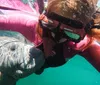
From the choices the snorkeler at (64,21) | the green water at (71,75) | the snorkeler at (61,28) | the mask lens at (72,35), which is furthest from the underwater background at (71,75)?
the mask lens at (72,35)

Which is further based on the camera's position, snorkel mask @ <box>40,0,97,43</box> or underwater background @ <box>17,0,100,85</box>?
underwater background @ <box>17,0,100,85</box>

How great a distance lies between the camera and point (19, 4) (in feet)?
6.51

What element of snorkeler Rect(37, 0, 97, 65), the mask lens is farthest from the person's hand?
the mask lens

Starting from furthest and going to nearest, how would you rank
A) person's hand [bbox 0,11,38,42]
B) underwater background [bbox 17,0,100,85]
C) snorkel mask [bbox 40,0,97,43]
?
underwater background [bbox 17,0,100,85] → person's hand [bbox 0,11,38,42] → snorkel mask [bbox 40,0,97,43]

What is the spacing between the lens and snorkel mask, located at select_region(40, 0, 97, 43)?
125 centimetres

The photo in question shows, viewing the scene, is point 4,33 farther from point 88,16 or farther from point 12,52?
point 88,16

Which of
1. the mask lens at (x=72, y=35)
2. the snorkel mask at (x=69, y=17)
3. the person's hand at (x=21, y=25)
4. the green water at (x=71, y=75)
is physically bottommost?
the green water at (x=71, y=75)

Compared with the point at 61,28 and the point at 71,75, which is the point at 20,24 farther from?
the point at 71,75

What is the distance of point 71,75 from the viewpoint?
5.89ft

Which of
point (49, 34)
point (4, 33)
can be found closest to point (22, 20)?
point (4, 33)

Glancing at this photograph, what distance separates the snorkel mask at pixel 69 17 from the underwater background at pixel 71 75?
1.36ft

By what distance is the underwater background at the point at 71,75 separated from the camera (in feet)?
5.55

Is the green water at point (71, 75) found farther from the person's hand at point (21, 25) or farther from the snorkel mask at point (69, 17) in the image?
the snorkel mask at point (69, 17)

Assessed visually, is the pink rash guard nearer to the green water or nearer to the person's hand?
the person's hand
